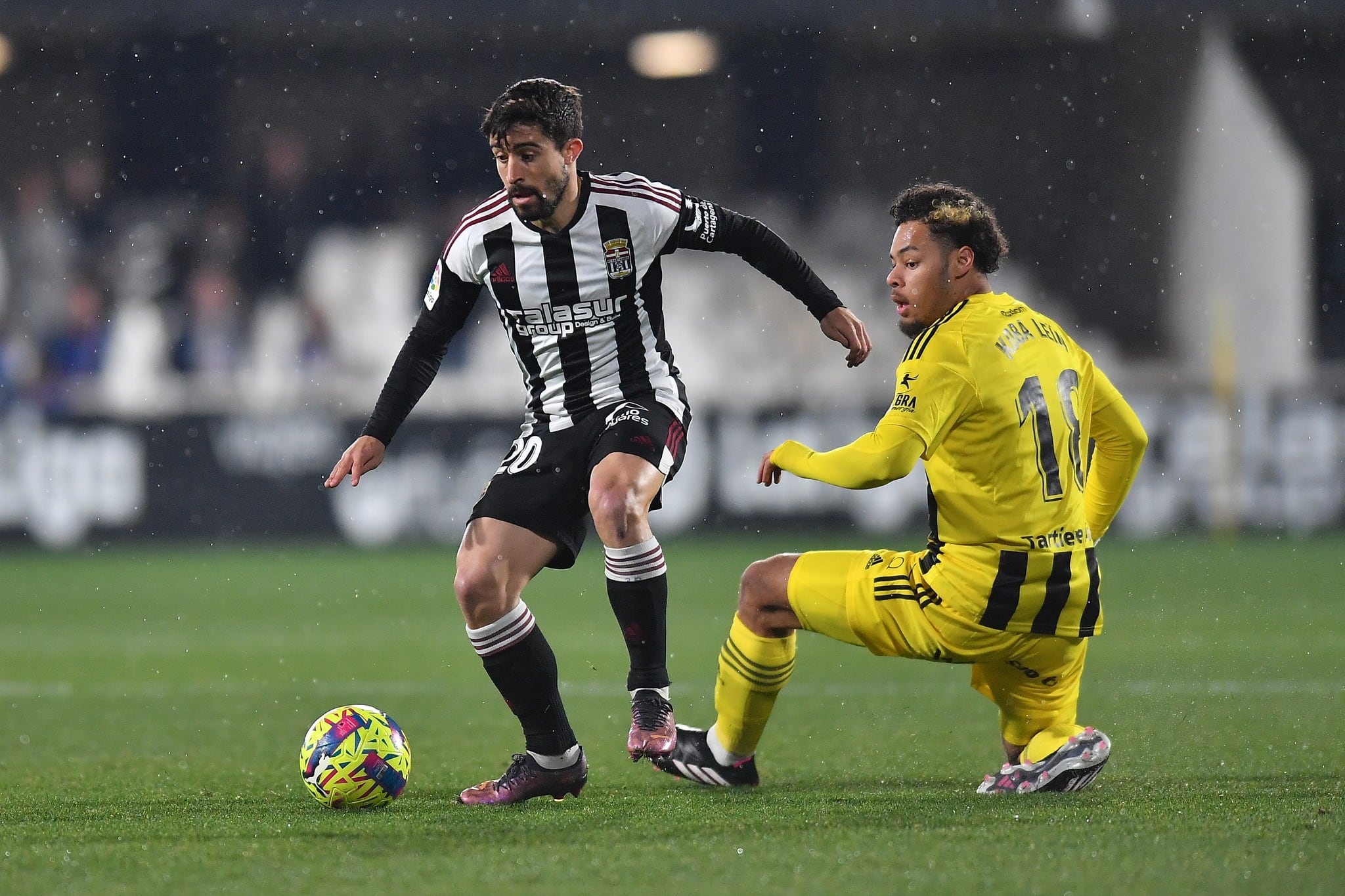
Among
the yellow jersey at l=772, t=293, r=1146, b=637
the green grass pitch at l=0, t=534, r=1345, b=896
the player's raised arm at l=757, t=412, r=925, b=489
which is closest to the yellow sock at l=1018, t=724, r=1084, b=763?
the green grass pitch at l=0, t=534, r=1345, b=896

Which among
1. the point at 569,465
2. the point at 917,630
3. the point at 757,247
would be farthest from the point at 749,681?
the point at 757,247

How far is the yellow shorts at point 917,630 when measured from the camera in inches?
152

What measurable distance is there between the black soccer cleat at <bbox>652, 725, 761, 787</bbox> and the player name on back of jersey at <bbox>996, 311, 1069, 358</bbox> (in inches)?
48.8

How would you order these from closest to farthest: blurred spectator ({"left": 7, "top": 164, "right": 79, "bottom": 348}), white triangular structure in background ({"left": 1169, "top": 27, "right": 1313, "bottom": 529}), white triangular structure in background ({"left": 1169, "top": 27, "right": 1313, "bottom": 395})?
blurred spectator ({"left": 7, "top": 164, "right": 79, "bottom": 348})
white triangular structure in background ({"left": 1169, "top": 27, "right": 1313, "bottom": 529})
white triangular structure in background ({"left": 1169, "top": 27, "right": 1313, "bottom": 395})

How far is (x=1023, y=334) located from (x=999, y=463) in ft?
1.08

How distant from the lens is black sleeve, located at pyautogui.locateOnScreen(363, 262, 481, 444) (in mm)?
4297

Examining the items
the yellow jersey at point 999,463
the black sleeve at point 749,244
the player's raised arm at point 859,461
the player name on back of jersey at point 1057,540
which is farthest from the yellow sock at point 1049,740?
the black sleeve at point 749,244

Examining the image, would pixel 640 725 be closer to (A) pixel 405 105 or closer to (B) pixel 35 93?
(A) pixel 405 105

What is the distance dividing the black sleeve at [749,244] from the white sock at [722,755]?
1158 millimetres

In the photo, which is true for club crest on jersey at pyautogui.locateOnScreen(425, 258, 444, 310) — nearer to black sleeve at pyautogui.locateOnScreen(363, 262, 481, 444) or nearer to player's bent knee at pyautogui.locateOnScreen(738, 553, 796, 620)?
black sleeve at pyautogui.locateOnScreen(363, 262, 481, 444)

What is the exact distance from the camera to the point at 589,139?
56.3 ft

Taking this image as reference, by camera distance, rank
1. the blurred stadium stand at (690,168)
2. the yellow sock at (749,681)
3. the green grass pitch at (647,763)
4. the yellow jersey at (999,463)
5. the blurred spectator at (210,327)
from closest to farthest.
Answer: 1. the green grass pitch at (647,763)
2. the yellow jersey at (999,463)
3. the yellow sock at (749,681)
4. the blurred spectator at (210,327)
5. the blurred stadium stand at (690,168)

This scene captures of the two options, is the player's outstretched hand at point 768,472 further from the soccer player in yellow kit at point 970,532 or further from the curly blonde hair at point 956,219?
the curly blonde hair at point 956,219

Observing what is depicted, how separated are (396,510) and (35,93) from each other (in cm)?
775
